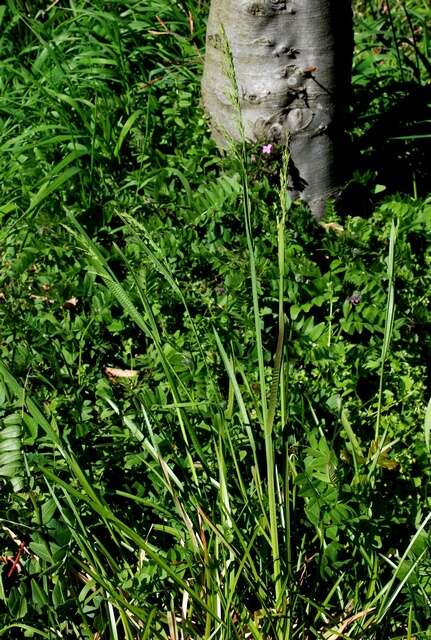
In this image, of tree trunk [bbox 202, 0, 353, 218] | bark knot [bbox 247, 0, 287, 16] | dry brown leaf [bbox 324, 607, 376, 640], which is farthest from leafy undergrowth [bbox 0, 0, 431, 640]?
bark knot [bbox 247, 0, 287, 16]

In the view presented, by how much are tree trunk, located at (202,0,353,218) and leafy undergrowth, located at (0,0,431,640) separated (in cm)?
13

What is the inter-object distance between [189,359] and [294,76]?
1.21 m

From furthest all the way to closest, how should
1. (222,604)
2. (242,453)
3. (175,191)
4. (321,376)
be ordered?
(175,191) < (321,376) < (242,453) < (222,604)

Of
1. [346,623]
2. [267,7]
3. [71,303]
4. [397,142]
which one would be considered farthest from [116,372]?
[397,142]

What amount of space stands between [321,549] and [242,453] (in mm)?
361

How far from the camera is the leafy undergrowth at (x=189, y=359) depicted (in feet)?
6.72

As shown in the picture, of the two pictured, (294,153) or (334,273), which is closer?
(334,273)

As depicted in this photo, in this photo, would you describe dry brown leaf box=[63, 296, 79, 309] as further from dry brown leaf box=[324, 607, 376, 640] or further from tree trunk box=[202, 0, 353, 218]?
dry brown leaf box=[324, 607, 376, 640]

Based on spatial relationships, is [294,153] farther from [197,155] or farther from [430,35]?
[430,35]

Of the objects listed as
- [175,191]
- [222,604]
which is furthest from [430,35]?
[222,604]

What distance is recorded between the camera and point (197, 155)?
3393 millimetres

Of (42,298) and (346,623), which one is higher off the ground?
(42,298)

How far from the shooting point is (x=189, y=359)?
257cm

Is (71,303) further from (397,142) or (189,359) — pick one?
(397,142)
